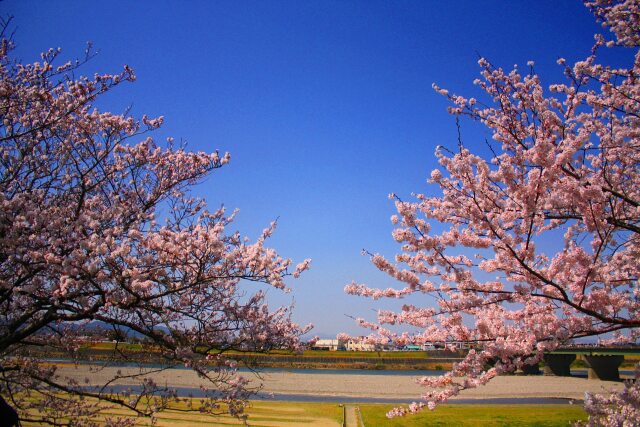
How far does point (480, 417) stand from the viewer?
52.2 feet

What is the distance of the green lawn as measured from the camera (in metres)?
14.5

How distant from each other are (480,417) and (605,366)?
23.0 meters

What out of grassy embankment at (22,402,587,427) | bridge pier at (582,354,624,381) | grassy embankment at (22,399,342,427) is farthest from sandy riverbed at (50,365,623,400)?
grassy embankment at (22,399,342,427)

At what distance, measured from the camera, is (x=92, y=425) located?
6020mm

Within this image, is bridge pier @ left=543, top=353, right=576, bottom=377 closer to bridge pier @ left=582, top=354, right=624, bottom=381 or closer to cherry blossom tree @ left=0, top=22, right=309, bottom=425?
bridge pier @ left=582, top=354, right=624, bottom=381

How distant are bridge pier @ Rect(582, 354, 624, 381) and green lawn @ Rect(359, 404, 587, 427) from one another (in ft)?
56.7

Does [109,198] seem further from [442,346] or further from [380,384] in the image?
[380,384]

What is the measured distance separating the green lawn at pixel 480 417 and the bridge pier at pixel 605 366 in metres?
17.3

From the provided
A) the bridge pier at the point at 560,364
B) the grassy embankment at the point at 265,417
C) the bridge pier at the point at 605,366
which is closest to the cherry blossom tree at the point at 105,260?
the grassy embankment at the point at 265,417

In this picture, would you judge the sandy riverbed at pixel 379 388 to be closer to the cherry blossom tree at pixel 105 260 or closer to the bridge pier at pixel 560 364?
the bridge pier at pixel 560 364

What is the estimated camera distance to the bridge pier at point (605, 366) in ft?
102

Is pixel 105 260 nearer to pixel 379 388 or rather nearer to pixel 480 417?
pixel 480 417

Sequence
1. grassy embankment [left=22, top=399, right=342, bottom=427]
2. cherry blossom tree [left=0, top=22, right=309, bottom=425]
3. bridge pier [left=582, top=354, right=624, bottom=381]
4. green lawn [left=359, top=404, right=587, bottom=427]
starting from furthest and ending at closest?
bridge pier [left=582, top=354, right=624, bottom=381] < green lawn [left=359, top=404, right=587, bottom=427] < grassy embankment [left=22, top=399, right=342, bottom=427] < cherry blossom tree [left=0, top=22, right=309, bottom=425]

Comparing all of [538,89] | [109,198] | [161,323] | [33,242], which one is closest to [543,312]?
[538,89]
